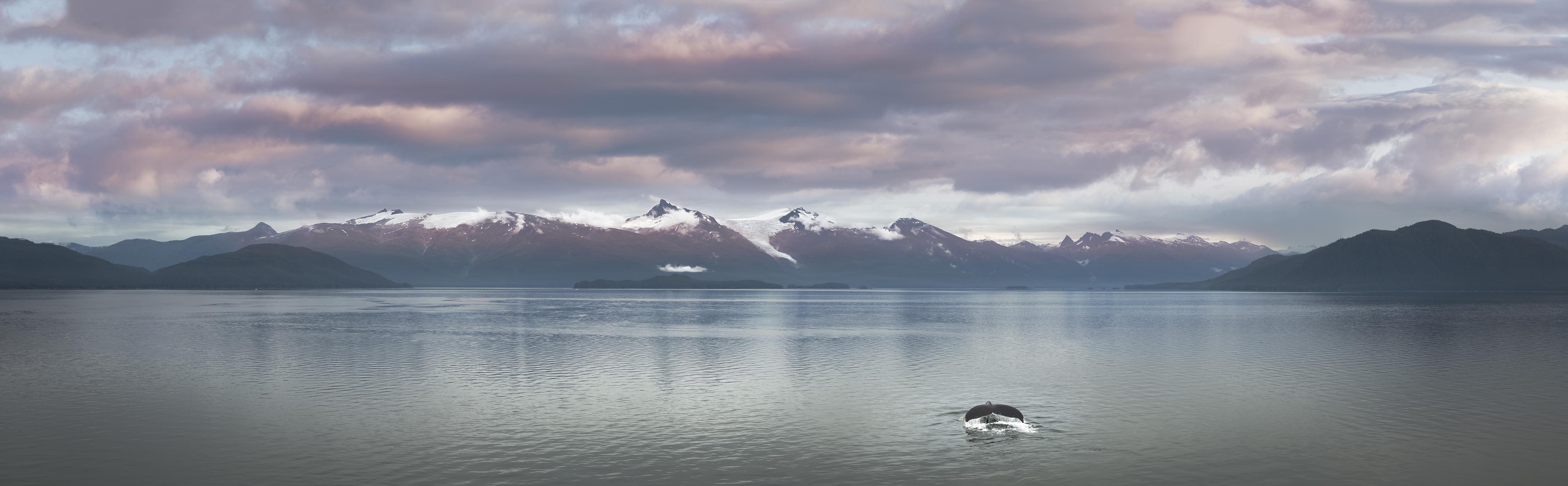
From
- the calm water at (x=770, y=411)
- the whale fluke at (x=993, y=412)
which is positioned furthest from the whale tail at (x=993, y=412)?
the calm water at (x=770, y=411)

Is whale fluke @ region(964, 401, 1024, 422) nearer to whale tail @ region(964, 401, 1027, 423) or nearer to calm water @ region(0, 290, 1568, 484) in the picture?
whale tail @ region(964, 401, 1027, 423)

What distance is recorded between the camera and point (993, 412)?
47219 mm

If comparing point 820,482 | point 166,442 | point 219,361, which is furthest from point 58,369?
point 820,482

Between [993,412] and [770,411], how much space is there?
471 inches

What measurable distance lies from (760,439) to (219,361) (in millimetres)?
57614

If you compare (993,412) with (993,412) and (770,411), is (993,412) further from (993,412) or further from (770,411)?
(770,411)

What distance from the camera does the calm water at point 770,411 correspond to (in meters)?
36.8

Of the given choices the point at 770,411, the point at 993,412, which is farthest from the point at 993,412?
the point at 770,411

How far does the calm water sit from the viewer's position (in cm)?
3678

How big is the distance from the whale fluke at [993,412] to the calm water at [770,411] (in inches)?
40.4

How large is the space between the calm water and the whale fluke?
1026 mm

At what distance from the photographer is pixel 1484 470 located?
121 feet

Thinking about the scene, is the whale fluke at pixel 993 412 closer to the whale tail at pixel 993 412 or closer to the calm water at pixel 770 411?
the whale tail at pixel 993 412

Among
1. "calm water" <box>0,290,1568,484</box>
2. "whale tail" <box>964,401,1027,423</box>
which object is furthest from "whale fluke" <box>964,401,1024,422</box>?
"calm water" <box>0,290,1568,484</box>
